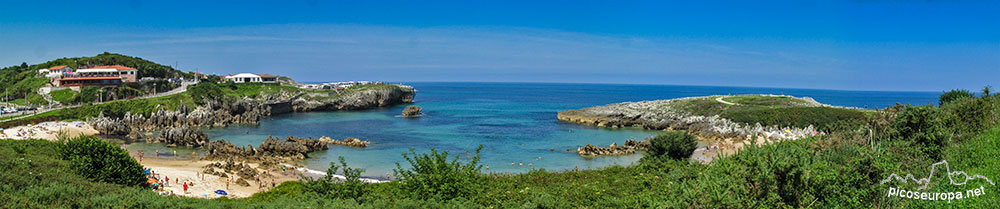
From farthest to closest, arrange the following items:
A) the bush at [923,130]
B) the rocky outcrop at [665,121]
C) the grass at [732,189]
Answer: the rocky outcrop at [665,121]
the bush at [923,130]
the grass at [732,189]

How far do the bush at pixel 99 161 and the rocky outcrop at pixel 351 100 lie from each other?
230 feet

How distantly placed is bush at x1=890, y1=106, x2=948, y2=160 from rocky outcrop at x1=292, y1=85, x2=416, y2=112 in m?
86.0

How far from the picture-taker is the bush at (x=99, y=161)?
19641 millimetres

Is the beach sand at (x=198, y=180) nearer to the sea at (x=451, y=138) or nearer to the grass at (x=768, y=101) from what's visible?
the sea at (x=451, y=138)

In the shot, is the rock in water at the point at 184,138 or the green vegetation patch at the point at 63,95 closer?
the rock in water at the point at 184,138

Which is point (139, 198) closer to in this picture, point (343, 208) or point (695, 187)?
point (343, 208)

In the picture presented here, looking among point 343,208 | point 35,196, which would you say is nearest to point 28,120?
point 35,196

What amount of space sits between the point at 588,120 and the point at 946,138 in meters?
52.3

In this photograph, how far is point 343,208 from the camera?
38.8 feet

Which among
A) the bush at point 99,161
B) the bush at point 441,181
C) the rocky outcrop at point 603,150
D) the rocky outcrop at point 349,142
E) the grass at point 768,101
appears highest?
the grass at point 768,101

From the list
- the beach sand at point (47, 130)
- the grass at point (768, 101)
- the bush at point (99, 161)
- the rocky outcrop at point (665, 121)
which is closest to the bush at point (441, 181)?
the bush at point (99, 161)

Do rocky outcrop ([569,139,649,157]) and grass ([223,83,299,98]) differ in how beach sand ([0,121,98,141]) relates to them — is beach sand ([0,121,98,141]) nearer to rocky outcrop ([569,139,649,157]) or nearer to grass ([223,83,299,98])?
grass ([223,83,299,98])

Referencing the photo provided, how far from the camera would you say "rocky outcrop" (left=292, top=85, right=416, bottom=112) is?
3546 inches

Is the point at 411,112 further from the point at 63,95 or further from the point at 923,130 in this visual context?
the point at 923,130
